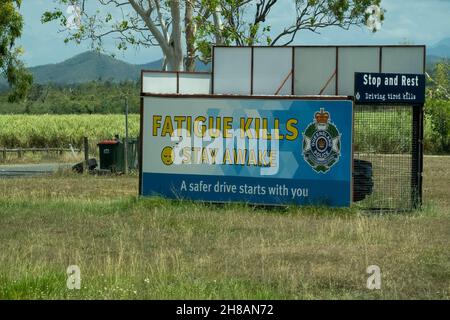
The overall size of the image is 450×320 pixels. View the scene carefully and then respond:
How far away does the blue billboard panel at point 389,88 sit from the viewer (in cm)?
1828

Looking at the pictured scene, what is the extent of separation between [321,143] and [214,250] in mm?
6639

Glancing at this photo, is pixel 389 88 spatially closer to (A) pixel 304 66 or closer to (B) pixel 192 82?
(A) pixel 304 66

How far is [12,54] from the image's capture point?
37.9 meters

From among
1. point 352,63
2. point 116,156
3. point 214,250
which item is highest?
point 352,63

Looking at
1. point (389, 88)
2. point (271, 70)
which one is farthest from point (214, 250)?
point (271, 70)

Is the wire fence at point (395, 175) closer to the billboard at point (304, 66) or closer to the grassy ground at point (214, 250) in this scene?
the grassy ground at point (214, 250)

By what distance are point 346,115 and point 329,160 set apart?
3.25 feet

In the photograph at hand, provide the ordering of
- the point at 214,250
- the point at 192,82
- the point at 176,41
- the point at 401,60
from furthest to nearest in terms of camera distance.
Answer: the point at 176,41 → the point at 192,82 → the point at 401,60 → the point at 214,250

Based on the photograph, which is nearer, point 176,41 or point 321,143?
point 321,143

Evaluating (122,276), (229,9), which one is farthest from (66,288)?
(229,9)

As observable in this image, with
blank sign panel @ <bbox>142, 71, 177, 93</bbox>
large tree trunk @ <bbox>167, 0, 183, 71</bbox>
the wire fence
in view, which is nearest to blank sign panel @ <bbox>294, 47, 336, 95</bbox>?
the wire fence

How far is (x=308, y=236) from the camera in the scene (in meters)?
13.8
